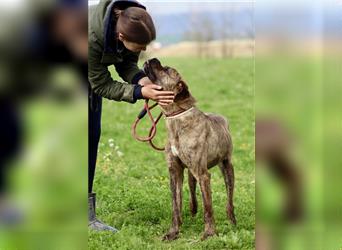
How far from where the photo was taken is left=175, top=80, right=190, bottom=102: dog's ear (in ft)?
14.4

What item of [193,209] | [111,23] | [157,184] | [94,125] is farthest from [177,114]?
[157,184]

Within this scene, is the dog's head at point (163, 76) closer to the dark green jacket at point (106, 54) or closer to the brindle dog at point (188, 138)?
the brindle dog at point (188, 138)

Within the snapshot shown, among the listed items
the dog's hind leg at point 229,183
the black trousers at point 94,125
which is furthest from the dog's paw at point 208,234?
the black trousers at point 94,125

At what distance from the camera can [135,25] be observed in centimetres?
425

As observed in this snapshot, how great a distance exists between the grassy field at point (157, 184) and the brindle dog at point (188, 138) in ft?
0.84

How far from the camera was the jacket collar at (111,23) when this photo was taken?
4204 mm

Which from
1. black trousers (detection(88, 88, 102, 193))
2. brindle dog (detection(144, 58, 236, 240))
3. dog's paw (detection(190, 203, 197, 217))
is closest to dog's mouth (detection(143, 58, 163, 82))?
brindle dog (detection(144, 58, 236, 240))

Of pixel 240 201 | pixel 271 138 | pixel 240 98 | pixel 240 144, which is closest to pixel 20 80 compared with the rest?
pixel 271 138

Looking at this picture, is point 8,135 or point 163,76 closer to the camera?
point 8,135

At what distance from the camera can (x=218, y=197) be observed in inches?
245

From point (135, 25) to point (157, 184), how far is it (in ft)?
9.82

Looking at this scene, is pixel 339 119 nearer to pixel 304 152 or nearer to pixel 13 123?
pixel 304 152

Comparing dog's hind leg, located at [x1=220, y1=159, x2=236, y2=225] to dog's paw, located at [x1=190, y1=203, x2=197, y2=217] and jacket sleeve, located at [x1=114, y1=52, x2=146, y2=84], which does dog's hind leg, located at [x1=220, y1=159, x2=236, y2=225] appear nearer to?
dog's paw, located at [x1=190, y1=203, x2=197, y2=217]

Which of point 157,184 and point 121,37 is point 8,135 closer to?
point 121,37
